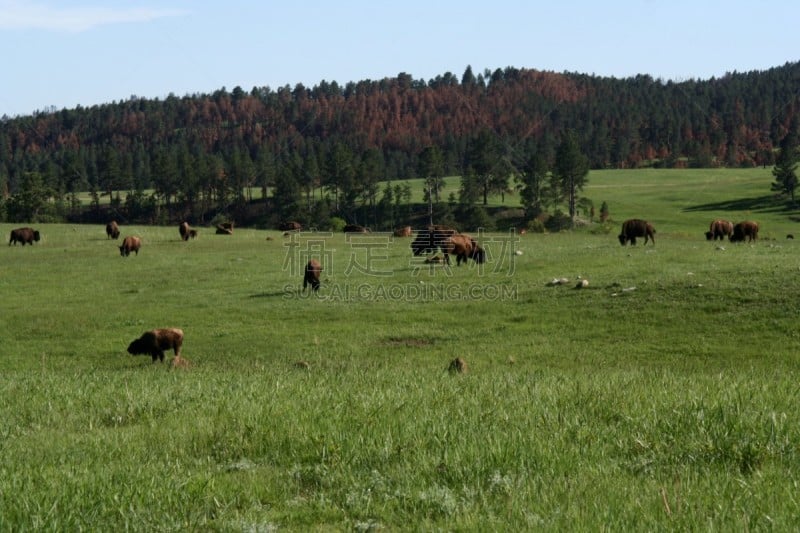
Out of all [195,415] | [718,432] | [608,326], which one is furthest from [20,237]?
[718,432]

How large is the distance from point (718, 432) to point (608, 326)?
17.7 m

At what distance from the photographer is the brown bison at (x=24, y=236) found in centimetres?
5869

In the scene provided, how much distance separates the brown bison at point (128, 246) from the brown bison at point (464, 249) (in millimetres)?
22784

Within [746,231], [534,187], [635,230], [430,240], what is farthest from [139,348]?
[534,187]

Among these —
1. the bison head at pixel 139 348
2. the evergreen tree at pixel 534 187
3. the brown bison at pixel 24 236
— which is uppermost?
the evergreen tree at pixel 534 187

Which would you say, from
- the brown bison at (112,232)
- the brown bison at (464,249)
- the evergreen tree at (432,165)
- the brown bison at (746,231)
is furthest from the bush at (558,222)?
the brown bison at (464,249)

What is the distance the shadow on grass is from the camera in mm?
111881

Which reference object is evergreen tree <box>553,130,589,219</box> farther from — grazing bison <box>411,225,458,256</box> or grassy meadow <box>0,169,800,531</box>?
grassy meadow <box>0,169,800,531</box>

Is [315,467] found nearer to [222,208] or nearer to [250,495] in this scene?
[250,495]

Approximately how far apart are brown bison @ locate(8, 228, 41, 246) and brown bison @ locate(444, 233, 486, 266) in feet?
123

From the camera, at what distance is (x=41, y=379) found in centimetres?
1186

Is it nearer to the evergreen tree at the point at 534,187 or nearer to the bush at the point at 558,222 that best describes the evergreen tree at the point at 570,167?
the evergreen tree at the point at 534,187

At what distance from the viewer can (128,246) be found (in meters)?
49.8

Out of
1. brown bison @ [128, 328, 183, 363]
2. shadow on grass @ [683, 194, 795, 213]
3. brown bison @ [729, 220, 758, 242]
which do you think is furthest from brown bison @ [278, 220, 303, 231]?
shadow on grass @ [683, 194, 795, 213]
